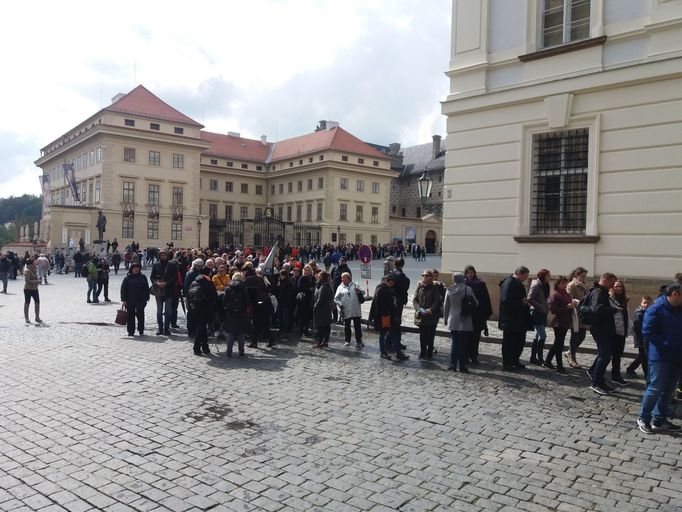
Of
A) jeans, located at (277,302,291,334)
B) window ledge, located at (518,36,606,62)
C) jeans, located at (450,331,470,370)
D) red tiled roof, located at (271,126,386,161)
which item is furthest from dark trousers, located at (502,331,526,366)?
red tiled roof, located at (271,126,386,161)

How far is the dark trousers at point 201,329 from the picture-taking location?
1051 cm

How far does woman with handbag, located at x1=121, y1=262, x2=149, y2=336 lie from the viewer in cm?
1262

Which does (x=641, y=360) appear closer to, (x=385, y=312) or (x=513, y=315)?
(x=513, y=315)

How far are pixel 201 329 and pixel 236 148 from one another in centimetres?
7089

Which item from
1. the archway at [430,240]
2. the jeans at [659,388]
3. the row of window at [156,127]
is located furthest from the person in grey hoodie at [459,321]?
the archway at [430,240]

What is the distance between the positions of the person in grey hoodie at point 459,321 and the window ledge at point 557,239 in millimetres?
4919

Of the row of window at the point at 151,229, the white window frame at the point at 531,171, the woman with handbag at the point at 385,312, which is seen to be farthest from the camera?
the row of window at the point at 151,229

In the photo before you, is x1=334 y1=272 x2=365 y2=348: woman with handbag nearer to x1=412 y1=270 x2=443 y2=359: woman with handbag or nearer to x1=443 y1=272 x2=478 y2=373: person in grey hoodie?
x1=412 y1=270 x2=443 y2=359: woman with handbag

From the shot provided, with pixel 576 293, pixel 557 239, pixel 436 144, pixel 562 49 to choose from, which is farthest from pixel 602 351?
pixel 436 144

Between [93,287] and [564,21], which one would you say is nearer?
[564,21]

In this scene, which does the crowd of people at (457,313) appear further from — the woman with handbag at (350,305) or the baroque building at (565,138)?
the baroque building at (565,138)

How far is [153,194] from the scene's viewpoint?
59656 mm

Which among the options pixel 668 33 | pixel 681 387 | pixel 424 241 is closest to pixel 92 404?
pixel 681 387

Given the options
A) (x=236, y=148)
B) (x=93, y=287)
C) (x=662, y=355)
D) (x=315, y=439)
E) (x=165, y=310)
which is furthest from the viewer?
(x=236, y=148)
